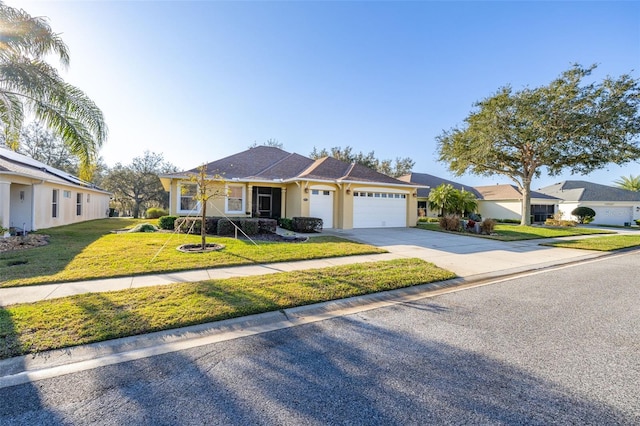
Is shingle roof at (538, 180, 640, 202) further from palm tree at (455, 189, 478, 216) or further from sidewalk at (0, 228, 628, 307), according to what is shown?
sidewalk at (0, 228, 628, 307)

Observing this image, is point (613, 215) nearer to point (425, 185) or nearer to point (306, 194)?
point (425, 185)

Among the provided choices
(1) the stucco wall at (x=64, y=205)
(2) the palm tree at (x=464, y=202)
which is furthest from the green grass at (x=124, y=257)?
(2) the palm tree at (x=464, y=202)

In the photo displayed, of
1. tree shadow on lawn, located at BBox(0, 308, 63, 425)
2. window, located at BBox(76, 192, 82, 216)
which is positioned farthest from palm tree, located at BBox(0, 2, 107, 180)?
window, located at BBox(76, 192, 82, 216)

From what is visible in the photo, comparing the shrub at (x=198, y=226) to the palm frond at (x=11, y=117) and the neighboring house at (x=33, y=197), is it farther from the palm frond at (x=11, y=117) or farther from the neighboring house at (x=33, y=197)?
the neighboring house at (x=33, y=197)

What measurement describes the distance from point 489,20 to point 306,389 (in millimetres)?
14291

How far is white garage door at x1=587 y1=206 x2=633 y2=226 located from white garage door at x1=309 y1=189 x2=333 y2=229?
3142 centimetres

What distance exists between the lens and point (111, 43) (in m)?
9.38

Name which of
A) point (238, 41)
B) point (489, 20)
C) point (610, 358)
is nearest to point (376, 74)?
point (489, 20)

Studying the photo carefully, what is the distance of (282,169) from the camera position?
18953mm

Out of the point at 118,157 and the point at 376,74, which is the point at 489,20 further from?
the point at 118,157

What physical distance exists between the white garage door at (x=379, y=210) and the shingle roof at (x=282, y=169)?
2.97 feet

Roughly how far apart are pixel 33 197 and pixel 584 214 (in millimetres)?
41523

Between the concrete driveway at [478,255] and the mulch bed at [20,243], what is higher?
the mulch bed at [20,243]

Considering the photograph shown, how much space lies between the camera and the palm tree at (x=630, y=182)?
4278 cm
